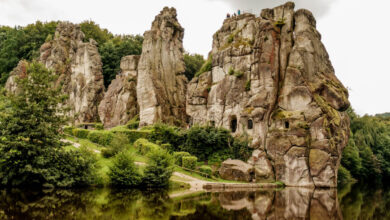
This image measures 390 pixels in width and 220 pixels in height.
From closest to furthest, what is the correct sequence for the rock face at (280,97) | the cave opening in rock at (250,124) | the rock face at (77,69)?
the rock face at (280,97) < the cave opening in rock at (250,124) < the rock face at (77,69)

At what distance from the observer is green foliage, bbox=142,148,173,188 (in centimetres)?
2259

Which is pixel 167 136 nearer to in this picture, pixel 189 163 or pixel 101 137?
pixel 189 163

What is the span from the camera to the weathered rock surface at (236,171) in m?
28.8

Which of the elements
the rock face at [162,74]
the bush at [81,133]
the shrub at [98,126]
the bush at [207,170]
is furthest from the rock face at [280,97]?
the shrub at [98,126]

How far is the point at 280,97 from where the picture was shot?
3328cm

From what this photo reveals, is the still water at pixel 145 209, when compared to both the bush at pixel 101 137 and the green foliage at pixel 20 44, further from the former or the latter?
the green foliage at pixel 20 44

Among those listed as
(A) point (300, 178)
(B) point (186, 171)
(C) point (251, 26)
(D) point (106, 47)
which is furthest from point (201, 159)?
(D) point (106, 47)

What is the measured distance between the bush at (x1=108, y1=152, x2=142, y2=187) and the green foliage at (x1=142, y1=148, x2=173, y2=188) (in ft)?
2.67

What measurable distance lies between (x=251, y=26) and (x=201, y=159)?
17144 mm

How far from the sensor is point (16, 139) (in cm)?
1947

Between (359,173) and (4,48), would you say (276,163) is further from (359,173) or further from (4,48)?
(4,48)

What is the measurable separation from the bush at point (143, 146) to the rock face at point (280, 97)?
769 cm

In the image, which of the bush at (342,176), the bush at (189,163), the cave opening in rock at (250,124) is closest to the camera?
the bush at (189,163)

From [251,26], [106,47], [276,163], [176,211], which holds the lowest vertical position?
[176,211]
